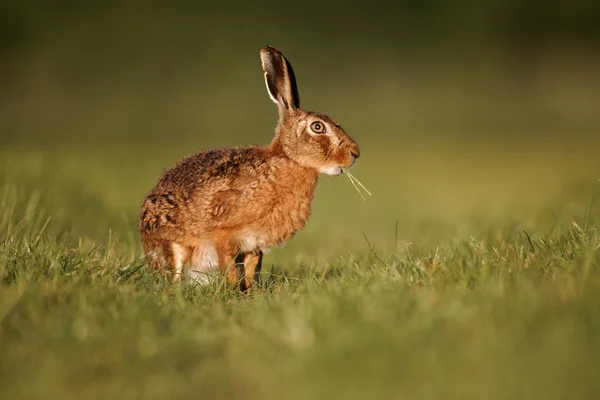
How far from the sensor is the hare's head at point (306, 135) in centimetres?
721

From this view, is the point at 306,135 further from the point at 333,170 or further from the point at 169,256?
the point at 169,256

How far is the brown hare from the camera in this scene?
7.05 metres

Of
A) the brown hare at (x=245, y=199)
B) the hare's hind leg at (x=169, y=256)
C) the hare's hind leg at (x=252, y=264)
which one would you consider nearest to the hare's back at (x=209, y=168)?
the brown hare at (x=245, y=199)

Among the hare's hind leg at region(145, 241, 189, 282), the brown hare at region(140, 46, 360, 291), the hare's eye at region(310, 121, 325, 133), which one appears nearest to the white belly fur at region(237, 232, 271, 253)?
the brown hare at region(140, 46, 360, 291)

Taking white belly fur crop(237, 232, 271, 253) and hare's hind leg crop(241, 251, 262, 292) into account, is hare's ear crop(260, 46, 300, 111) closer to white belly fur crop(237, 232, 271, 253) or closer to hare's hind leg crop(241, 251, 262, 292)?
white belly fur crop(237, 232, 271, 253)

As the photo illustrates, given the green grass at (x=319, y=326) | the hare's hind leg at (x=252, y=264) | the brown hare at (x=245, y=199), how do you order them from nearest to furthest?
1. the green grass at (x=319, y=326)
2. the brown hare at (x=245, y=199)
3. the hare's hind leg at (x=252, y=264)

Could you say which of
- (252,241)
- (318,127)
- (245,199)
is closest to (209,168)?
(245,199)

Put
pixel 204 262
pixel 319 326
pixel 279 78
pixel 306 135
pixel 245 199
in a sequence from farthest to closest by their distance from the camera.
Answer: pixel 279 78, pixel 306 135, pixel 204 262, pixel 245 199, pixel 319 326

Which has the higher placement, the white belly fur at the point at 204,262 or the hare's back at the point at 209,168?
the hare's back at the point at 209,168

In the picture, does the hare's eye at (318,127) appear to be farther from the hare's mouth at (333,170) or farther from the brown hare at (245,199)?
the hare's mouth at (333,170)

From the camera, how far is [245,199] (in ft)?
23.1

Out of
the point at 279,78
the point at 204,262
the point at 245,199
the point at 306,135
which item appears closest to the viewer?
the point at 245,199

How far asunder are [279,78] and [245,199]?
111cm

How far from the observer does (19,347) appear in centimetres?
461
